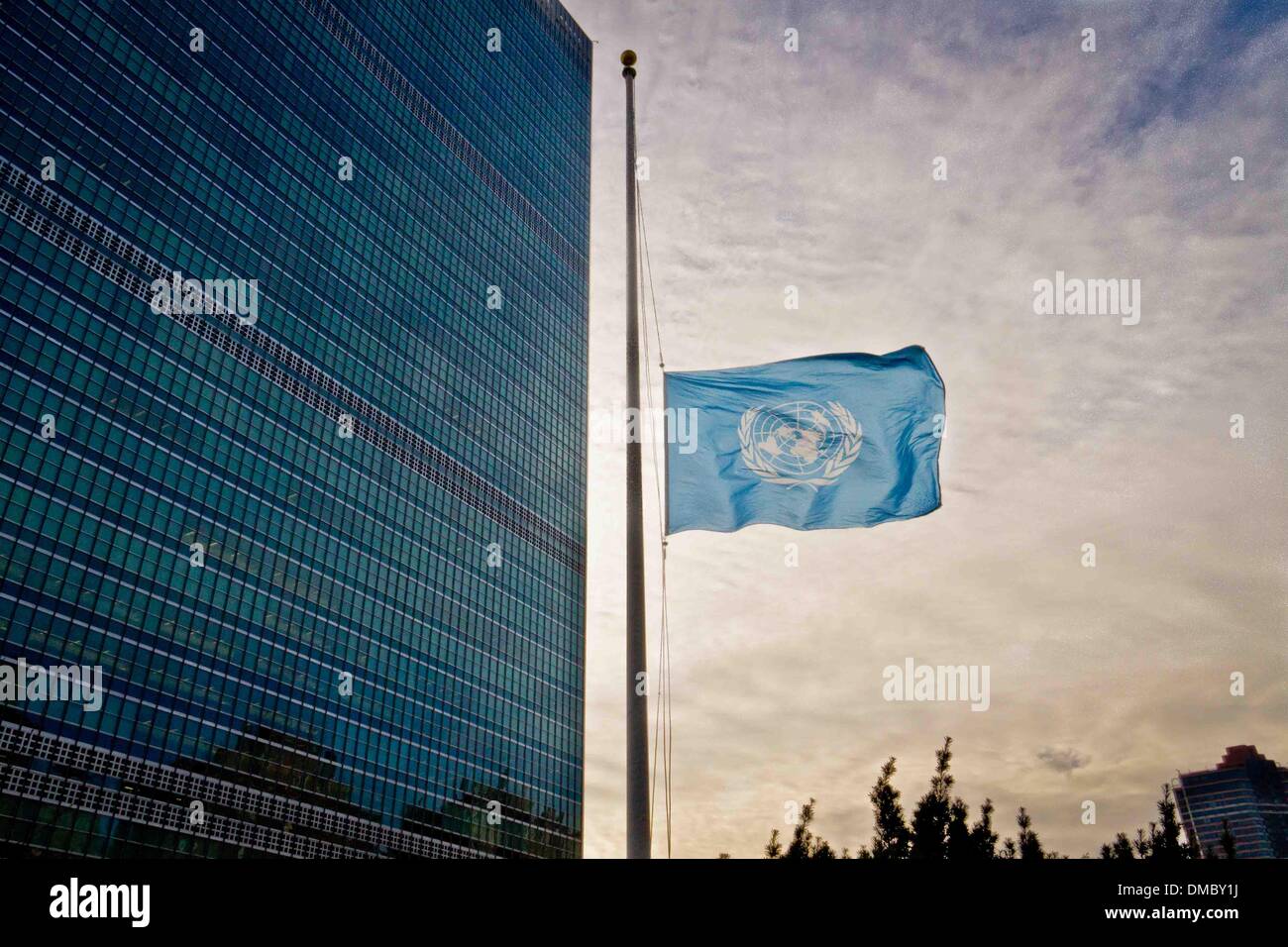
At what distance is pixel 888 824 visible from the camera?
16922mm

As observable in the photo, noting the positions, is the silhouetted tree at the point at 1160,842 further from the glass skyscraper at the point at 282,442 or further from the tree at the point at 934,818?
the glass skyscraper at the point at 282,442

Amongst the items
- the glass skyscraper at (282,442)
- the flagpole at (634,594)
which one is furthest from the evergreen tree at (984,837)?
the glass skyscraper at (282,442)

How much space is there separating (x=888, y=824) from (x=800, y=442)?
7.54m

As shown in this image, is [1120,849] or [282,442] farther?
[282,442]

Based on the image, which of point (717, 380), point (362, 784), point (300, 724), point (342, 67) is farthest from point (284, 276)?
point (717, 380)

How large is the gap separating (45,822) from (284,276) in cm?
5713

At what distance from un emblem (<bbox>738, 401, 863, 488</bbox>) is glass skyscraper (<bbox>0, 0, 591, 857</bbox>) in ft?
234

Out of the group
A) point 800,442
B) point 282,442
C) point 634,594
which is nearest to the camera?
point 634,594

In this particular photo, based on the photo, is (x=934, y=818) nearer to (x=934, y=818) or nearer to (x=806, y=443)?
(x=934, y=818)

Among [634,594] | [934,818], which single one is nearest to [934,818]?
[934,818]

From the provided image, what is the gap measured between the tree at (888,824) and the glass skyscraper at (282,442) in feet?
241

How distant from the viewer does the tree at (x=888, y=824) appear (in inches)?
651

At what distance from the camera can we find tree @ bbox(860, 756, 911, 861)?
1655cm

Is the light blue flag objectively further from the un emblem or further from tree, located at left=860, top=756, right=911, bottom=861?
tree, located at left=860, top=756, right=911, bottom=861
